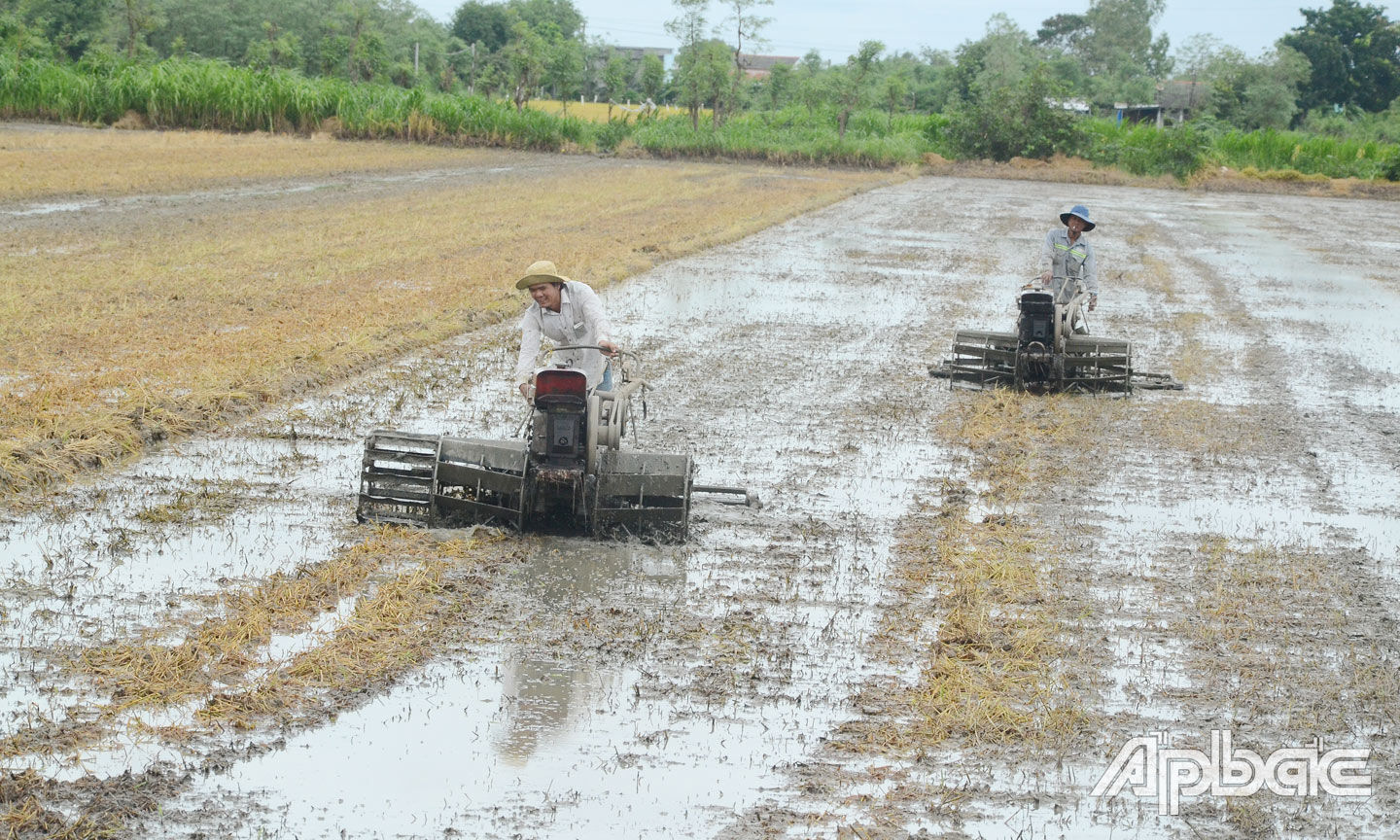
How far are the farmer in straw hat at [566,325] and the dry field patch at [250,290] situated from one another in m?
2.88

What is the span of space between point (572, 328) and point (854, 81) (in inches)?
2026

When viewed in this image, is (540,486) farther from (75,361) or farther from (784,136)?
(784,136)

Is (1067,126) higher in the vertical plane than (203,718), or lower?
higher

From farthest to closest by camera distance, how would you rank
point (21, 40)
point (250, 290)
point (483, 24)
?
point (483, 24), point (21, 40), point (250, 290)

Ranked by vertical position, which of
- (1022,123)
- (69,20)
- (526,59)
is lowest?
(1022,123)

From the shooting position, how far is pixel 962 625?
22.2 ft

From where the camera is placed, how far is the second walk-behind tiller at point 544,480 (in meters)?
7.68

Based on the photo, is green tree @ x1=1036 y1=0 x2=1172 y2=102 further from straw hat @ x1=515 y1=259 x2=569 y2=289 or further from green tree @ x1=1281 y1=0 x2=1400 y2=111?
straw hat @ x1=515 y1=259 x2=569 y2=289

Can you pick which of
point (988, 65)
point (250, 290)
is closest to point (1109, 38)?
point (988, 65)

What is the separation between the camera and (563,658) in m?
6.27

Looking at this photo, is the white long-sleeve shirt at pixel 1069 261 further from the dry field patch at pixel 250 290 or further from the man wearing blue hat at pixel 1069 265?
the dry field patch at pixel 250 290

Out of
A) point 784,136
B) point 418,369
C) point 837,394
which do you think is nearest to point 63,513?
point 418,369

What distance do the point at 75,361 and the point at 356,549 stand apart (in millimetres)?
5152

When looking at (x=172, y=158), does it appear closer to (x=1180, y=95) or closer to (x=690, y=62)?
(x=690, y=62)
